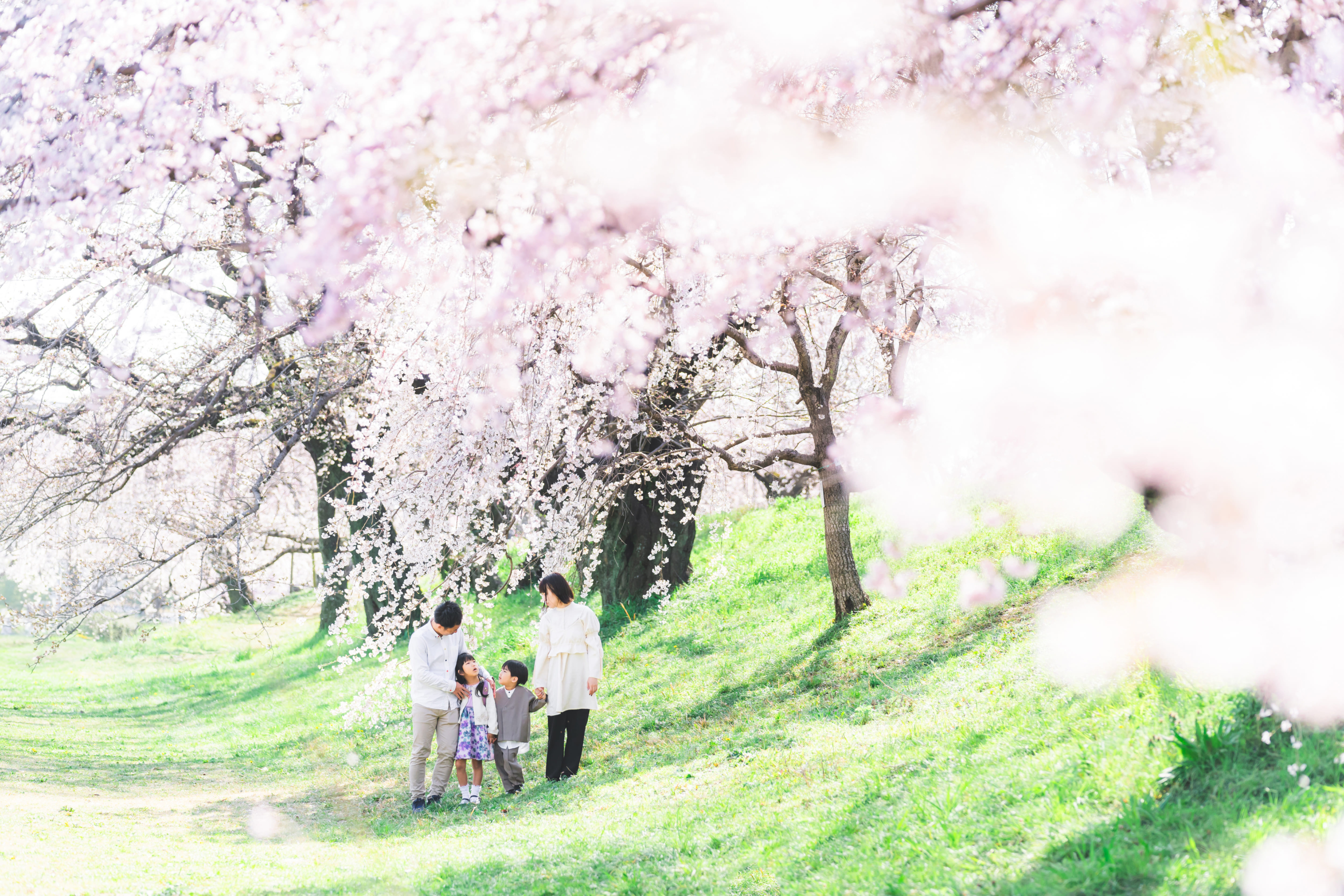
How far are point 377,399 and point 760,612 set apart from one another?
561cm

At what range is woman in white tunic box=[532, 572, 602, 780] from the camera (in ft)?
29.3

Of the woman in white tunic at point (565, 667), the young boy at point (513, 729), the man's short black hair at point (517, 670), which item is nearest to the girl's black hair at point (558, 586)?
the woman in white tunic at point (565, 667)

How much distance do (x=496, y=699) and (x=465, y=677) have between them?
0.33 metres

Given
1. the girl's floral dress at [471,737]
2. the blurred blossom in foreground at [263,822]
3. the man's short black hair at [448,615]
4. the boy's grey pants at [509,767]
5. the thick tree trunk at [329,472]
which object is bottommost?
the blurred blossom in foreground at [263,822]

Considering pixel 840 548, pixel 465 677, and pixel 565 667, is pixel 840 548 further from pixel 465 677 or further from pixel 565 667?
pixel 465 677

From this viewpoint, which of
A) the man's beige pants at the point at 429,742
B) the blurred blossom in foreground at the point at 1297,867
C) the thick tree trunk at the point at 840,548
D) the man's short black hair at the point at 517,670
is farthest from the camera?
the thick tree trunk at the point at 840,548

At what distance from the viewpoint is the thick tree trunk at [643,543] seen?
14578 millimetres

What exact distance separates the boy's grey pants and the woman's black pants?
0.26 m

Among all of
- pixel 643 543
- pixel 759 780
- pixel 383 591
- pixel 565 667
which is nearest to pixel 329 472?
pixel 643 543

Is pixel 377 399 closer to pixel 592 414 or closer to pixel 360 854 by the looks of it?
pixel 592 414

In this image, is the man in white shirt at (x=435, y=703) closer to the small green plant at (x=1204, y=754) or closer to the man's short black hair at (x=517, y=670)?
the man's short black hair at (x=517, y=670)

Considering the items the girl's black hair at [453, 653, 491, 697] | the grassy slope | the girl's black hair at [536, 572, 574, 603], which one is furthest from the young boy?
the girl's black hair at [536, 572, 574, 603]

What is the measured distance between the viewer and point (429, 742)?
8.98m

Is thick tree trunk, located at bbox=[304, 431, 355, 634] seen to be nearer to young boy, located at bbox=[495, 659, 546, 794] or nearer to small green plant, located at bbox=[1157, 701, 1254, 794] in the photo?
young boy, located at bbox=[495, 659, 546, 794]
